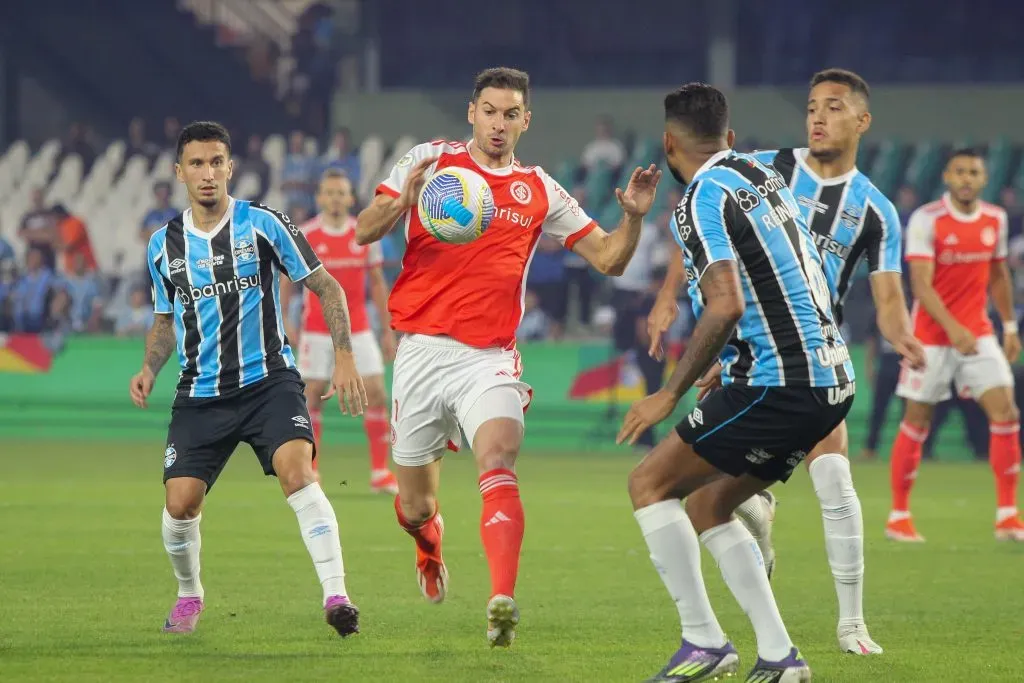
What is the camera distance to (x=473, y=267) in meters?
6.66

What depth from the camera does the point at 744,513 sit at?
22.6ft

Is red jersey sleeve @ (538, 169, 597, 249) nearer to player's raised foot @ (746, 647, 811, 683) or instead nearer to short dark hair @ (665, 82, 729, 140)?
short dark hair @ (665, 82, 729, 140)

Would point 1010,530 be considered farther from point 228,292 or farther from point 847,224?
point 228,292

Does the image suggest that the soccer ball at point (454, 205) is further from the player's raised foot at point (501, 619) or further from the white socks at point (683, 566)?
the white socks at point (683, 566)

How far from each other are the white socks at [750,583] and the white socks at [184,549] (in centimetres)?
233

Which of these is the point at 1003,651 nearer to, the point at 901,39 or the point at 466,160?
the point at 466,160

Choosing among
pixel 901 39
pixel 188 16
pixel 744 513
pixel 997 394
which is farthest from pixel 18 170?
pixel 744 513

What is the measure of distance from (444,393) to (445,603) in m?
1.27

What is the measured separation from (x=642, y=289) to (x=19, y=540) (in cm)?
1012

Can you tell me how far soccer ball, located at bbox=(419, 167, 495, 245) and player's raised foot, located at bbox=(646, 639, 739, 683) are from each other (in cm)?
206

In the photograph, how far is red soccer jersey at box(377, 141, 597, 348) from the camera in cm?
664

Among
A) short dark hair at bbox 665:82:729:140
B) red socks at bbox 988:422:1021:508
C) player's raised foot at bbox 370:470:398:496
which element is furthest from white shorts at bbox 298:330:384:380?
short dark hair at bbox 665:82:729:140

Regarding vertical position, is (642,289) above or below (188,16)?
below

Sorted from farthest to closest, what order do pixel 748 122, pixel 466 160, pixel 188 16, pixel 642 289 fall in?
pixel 188 16
pixel 748 122
pixel 642 289
pixel 466 160
